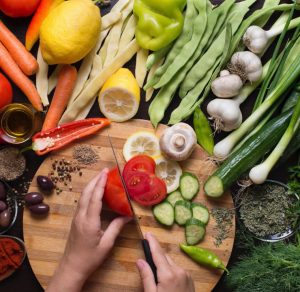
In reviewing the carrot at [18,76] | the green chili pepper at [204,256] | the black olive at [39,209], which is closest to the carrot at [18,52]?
the carrot at [18,76]

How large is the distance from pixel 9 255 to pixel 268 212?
125 centimetres

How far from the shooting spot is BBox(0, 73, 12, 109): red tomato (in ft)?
8.40

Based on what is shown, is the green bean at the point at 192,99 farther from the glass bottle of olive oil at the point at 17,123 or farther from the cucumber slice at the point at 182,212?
the glass bottle of olive oil at the point at 17,123

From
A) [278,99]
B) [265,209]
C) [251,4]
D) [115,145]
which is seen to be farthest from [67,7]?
[265,209]

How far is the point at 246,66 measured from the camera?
2600mm

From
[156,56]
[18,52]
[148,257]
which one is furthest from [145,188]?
[18,52]

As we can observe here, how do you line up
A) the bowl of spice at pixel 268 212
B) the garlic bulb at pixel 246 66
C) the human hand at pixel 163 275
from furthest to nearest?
the bowl of spice at pixel 268 212, the garlic bulb at pixel 246 66, the human hand at pixel 163 275

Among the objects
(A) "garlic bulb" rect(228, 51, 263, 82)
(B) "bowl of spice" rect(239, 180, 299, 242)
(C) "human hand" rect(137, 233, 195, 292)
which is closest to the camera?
(C) "human hand" rect(137, 233, 195, 292)

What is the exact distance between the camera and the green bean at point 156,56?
268 centimetres

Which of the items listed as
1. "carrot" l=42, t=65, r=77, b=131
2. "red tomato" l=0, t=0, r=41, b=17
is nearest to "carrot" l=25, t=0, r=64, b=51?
"red tomato" l=0, t=0, r=41, b=17

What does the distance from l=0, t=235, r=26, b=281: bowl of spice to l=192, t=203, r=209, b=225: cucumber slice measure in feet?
2.72

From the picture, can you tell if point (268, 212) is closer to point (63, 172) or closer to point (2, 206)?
point (63, 172)

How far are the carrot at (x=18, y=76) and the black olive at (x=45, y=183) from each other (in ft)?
1.14

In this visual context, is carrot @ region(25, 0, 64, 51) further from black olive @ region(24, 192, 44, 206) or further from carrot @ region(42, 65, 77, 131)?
black olive @ region(24, 192, 44, 206)
